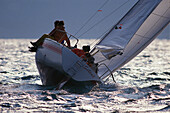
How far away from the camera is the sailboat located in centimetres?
866

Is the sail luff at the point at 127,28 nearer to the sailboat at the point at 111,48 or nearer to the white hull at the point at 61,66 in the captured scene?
the sailboat at the point at 111,48

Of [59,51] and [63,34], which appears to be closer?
[59,51]

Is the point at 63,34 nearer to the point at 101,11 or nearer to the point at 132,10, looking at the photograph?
the point at 101,11

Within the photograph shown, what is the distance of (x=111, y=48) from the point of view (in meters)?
8.79

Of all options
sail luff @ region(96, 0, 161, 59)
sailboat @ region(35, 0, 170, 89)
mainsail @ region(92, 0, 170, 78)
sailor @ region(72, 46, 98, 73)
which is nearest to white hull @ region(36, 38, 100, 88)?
sailboat @ region(35, 0, 170, 89)

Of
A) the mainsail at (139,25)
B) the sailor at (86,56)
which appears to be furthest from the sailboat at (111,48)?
the sailor at (86,56)

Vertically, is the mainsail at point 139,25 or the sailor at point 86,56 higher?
the mainsail at point 139,25

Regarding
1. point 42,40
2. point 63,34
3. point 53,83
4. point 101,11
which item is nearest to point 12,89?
point 53,83

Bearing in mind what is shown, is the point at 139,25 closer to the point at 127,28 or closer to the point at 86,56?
the point at 127,28

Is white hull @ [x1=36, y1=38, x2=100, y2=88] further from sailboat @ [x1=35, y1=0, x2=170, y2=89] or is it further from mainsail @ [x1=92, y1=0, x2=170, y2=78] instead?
mainsail @ [x1=92, y1=0, x2=170, y2=78]

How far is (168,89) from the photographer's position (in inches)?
382

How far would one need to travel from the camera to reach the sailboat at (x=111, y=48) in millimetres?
8664

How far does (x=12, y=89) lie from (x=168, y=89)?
4902 millimetres

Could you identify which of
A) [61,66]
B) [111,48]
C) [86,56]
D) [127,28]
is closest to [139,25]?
[127,28]
